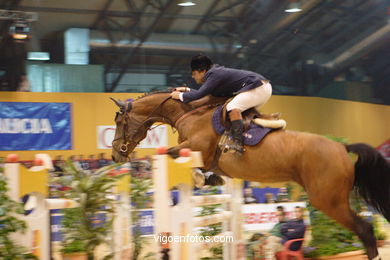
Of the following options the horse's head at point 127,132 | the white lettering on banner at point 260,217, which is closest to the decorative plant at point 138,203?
the horse's head at point 127,132

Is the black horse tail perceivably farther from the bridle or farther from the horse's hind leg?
the bridle

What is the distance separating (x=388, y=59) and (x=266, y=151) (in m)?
11.4

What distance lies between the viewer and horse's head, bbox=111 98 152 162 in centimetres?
476

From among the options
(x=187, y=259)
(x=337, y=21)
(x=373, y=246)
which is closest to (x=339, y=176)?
(x=373, y=246)

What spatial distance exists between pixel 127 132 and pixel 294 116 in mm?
9008

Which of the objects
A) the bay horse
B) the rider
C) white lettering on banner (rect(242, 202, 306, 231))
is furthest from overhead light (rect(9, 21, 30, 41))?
the bay horse

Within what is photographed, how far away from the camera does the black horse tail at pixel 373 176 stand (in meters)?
4.14

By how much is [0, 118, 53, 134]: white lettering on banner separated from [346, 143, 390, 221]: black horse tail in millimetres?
7702

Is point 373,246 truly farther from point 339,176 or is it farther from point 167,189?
point 167,189

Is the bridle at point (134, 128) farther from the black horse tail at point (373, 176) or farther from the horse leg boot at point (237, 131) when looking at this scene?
the black horse tail at point (373, 176)

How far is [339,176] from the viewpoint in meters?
4.02

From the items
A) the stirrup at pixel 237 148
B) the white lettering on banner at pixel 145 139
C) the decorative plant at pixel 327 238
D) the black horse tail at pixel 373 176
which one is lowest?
the decorative plant at pixel 327 238

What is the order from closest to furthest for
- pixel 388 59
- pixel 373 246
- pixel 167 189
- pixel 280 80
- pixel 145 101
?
pixel 167 189, pixel 373 246, pixel 145 101, pixel 280 80, pixel 388 59

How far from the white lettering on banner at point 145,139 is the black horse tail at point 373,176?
7.25 m
